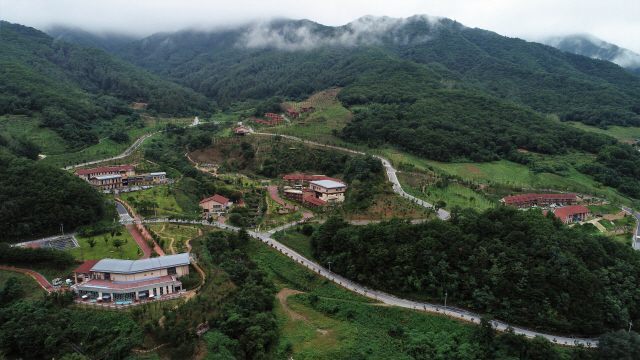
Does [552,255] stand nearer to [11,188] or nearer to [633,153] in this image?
[11,188]

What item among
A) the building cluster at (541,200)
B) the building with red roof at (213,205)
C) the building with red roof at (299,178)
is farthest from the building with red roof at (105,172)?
the building cluster at (541,200)

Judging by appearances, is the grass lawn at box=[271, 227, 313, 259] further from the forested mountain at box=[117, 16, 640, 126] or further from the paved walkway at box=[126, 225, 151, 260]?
the forested mountain at box=[117, 16, 640, 126]

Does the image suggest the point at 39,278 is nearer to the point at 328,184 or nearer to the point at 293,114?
the point at 328,184

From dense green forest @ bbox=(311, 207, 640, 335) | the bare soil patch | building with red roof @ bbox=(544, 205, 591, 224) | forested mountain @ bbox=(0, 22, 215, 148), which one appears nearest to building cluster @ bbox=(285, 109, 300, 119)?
forested mountain @ bbox=(0, 22, 215, 148)

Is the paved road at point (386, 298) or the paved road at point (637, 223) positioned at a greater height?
the paved road at point (637, 223)

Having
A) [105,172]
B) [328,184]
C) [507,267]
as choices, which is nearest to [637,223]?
[507,267]

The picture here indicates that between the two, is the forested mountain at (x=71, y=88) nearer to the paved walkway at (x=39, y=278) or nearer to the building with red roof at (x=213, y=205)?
the building with red roof at (x=213, y=205)

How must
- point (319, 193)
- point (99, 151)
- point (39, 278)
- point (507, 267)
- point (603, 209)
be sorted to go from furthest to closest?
point (99, 151) → point (319, 193) → point (603, 209) → point (507, 267) → point (39, 278)

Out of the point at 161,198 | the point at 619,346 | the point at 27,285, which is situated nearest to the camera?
the point at 619,346
